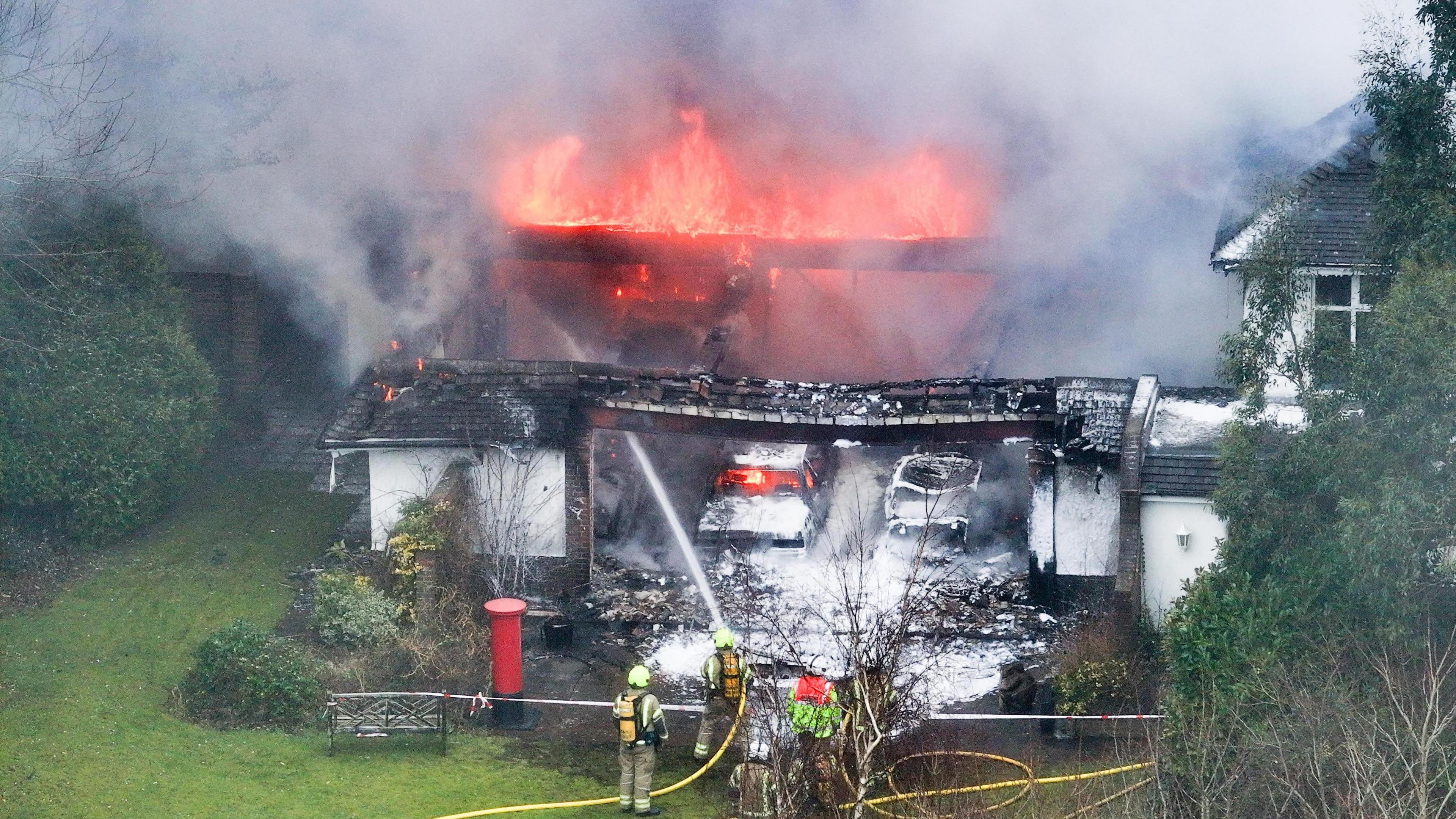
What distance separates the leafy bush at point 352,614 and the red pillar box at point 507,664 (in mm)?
2536

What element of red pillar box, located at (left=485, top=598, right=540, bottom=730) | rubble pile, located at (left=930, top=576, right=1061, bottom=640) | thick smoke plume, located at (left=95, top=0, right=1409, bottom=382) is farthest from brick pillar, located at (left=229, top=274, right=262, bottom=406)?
rubble pile, located at (left=930, top=576, right=1061, bottom=640)

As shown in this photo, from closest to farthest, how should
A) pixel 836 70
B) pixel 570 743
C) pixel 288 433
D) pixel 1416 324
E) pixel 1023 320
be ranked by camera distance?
pixel 1416 324 < pixel 570 743 < pixel 288 433 < pixel 1023 320 < pixel 836 70

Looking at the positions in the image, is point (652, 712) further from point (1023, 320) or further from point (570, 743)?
point (1023, 320)

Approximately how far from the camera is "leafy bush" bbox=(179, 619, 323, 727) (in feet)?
49.2

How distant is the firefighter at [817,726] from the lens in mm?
11922

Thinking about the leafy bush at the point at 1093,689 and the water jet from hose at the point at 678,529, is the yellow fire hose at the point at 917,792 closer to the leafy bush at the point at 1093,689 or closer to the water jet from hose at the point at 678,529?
the leafy bush at the point at 1093,689

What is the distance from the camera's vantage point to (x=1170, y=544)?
59.4 ft

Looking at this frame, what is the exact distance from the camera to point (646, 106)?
31.8m

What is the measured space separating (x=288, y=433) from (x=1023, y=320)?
1305cm

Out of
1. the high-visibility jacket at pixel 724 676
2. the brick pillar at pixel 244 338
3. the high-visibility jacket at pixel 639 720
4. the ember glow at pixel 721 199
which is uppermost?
the ember glow at pixel 721 199

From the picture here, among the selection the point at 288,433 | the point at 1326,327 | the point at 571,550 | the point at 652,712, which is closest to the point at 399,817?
the point at 652,712

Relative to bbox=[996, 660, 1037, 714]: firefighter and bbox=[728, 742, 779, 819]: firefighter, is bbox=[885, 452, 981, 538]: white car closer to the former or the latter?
bbox=[996, 660, 1037, 714]: firefighter

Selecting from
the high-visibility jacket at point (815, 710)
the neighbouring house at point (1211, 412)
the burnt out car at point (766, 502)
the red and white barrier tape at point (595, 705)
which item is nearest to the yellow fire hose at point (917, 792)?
the high-visibility jacket at point (815, 710)

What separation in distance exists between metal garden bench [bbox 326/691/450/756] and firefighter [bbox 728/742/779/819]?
3.15m
